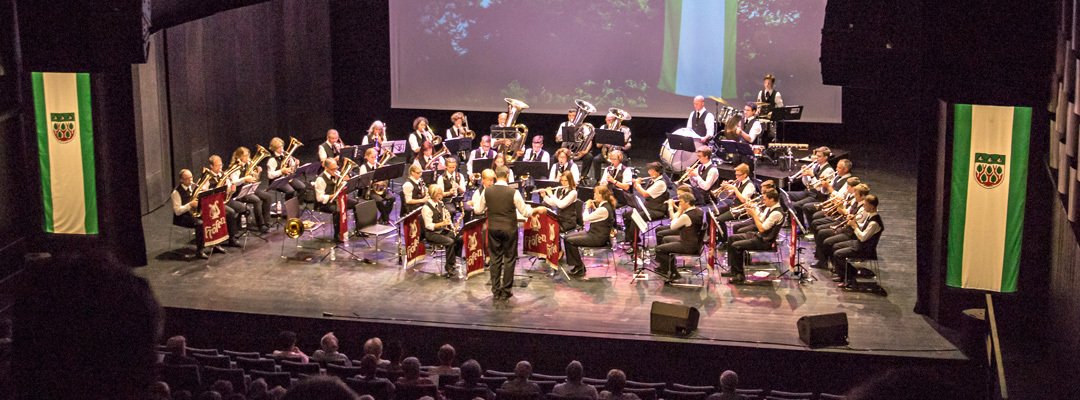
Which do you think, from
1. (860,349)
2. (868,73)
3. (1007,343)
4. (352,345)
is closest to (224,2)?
(352,345)

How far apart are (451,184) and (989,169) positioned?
19.5ft

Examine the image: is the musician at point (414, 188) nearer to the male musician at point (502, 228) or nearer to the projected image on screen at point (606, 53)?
the male musician at point (502, 228)

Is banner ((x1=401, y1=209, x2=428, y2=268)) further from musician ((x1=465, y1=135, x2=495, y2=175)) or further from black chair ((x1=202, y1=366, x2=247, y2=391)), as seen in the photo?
black chair ((x1=202, y1=366, x2=247, y2=391))

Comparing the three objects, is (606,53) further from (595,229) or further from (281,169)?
(595,229)

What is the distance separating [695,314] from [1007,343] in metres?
2.88

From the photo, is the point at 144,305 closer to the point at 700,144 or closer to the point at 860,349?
the point at 860,349

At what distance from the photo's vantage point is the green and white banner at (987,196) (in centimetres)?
802

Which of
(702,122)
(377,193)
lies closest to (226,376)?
(377,193)

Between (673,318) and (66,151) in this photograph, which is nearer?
(673,318)

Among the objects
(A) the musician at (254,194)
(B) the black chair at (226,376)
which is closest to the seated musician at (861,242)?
(B) the black chair at (226,376)

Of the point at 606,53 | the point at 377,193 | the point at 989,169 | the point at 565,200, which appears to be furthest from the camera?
the point at 606,53

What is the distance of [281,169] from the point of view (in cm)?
1187

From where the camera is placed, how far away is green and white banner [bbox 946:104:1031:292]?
8023 millimetres

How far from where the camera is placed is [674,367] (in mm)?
8250
